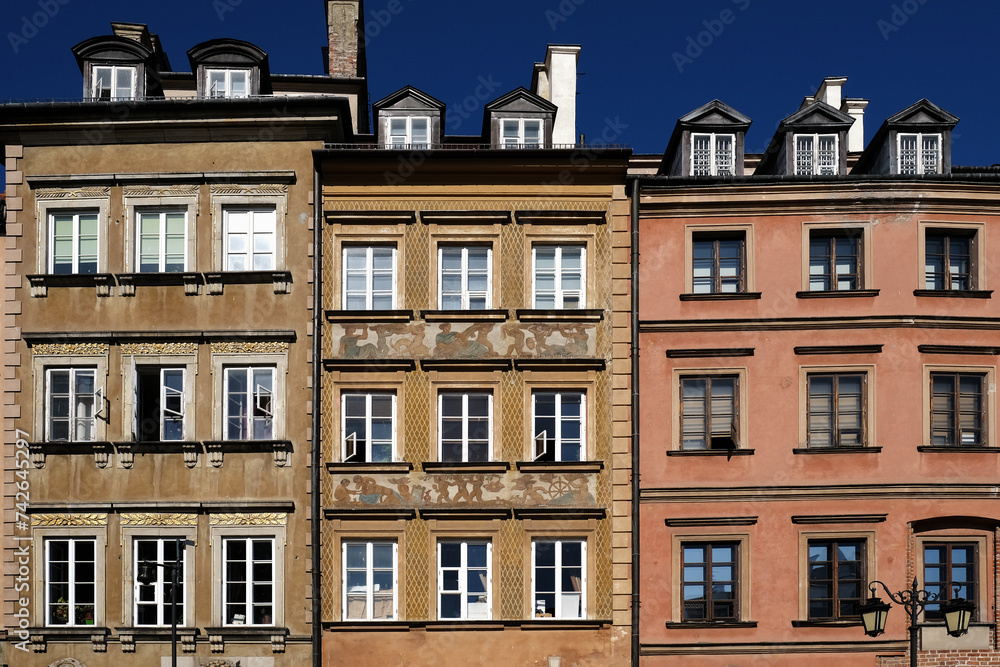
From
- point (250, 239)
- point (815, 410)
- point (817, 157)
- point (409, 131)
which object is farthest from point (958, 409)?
point (250, 239)

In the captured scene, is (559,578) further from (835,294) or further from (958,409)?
(958,409)

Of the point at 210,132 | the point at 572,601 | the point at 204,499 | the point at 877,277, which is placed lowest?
the point at 572,601

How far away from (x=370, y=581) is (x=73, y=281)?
883 cm

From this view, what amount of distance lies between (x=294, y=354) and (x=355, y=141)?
5873 millimetres

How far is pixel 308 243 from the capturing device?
21562 millimetres

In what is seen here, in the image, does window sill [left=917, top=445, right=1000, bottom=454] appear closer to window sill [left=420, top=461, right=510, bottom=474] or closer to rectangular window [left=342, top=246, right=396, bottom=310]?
window sill [left=420, top=461, right=510, bottom=474]

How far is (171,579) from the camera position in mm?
20250

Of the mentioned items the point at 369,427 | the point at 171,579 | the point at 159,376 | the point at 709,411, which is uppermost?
the point at 159,376

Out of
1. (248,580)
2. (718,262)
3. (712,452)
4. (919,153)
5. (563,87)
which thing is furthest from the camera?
(563,87)

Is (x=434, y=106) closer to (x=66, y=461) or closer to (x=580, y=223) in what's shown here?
(x=580, y=223)

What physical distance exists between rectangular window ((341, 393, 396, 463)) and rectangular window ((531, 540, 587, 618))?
3707 millimetres

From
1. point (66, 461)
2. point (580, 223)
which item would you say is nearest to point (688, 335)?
point (580, 223)

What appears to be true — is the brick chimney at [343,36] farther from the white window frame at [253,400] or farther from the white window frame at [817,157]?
the white window frame at [817,157]

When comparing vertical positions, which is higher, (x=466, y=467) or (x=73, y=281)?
(x=73, y=281)
